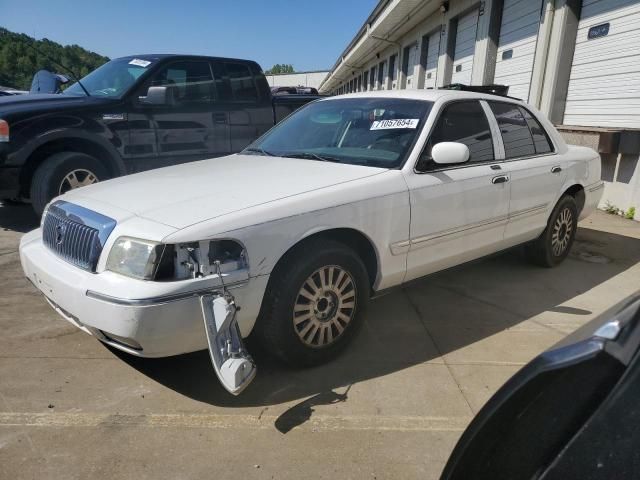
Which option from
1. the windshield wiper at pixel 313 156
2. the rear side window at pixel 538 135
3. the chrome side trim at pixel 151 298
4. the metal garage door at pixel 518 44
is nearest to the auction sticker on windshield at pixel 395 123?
the windshield wiper at pixel 313 156

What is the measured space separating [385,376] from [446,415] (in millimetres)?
457

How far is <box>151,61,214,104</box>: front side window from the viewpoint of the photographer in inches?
243

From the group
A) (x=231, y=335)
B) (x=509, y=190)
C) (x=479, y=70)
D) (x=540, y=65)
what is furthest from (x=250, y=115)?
(x=479, y=70)

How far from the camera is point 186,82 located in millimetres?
6336

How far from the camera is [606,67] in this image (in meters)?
7.83

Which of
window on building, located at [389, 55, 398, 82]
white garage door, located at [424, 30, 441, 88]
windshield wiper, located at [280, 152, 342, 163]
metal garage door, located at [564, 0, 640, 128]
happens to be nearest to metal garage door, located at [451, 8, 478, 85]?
white garage door, located at [424, 30, 441, 88]

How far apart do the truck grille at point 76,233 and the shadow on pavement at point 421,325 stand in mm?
777

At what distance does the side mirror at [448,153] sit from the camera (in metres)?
3.30

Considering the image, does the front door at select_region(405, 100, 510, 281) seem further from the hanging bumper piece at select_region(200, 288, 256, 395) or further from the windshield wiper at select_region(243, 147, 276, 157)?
the hanging bumper piece at select_region(200, 288, 256, 395)

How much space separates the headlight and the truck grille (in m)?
0.12

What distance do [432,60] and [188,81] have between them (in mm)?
12705

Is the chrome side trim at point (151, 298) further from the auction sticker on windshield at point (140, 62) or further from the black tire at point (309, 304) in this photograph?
the auction sticker on windshield at point (140, 62)

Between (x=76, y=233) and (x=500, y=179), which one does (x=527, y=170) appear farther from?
(x=76, y=233)

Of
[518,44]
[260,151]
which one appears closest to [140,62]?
[260,151]
